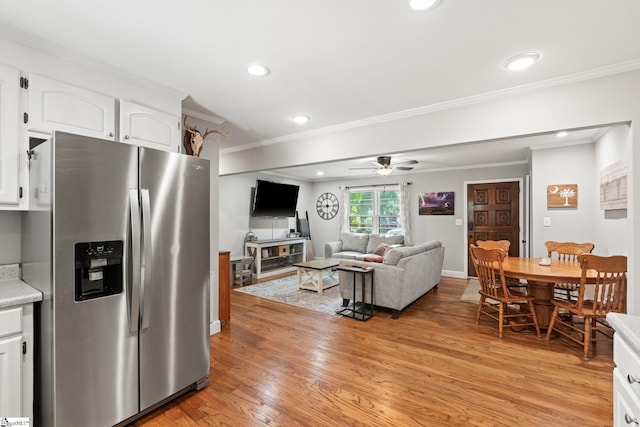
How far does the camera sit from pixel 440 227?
22.6 ft

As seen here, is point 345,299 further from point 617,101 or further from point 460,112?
point 617,101

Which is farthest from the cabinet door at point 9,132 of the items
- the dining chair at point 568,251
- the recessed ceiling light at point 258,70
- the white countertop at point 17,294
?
the dining chair at point 568,251

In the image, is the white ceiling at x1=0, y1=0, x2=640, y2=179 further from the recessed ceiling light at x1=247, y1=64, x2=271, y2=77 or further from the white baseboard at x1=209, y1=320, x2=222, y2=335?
the white baseboard at x1=209, y1=320, x2=222, y2=335

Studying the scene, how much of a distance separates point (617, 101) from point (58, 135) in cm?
364

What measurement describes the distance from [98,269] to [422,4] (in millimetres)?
2327

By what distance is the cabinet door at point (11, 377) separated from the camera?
1.59m

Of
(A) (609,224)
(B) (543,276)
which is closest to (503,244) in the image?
(A) (609,224)

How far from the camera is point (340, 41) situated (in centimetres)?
193

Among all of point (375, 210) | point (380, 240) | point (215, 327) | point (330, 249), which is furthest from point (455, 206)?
point (215, 327)

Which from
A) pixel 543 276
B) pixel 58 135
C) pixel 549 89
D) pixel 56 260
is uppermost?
pixel 549 89

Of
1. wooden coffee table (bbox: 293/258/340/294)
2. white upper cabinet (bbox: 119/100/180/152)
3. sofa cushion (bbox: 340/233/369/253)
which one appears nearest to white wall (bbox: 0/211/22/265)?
white upper cabinet (bbox: 119/100/180/152)

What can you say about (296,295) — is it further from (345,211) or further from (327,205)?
(327,205)

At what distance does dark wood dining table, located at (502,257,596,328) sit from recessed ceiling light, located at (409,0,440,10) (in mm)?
2878

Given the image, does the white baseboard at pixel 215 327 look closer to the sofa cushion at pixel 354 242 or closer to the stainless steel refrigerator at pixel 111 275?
the stainless steel refrigerator at pixel 111 275
